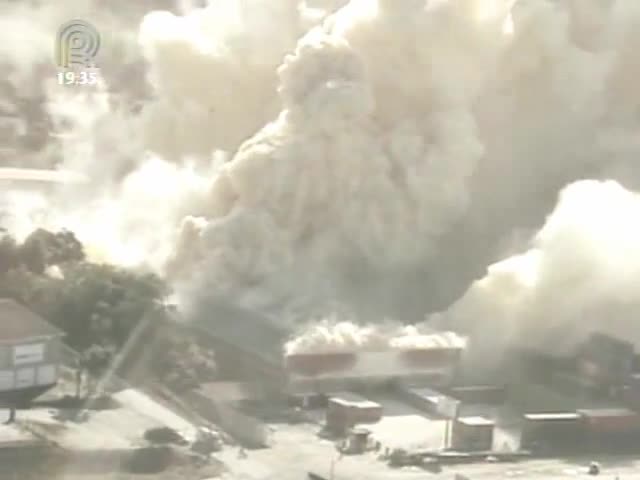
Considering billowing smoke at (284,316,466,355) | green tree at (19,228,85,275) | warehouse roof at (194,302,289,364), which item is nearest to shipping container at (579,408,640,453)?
billowing smoke at (284,316,466,355)

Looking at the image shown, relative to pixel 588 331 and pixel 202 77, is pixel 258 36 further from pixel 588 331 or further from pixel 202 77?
pixel 588 331

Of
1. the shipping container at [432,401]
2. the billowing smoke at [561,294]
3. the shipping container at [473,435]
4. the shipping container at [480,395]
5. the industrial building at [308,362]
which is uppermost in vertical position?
the billowing smoke at [561,294]

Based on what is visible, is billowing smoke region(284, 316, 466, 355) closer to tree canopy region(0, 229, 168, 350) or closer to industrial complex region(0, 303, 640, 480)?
industrial complex region(0, 303, 640, 480)

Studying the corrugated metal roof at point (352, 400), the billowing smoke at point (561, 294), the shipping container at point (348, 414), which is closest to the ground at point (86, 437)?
the shipping container at point (348, 414)

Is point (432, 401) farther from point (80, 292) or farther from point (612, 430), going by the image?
point (80, 292)

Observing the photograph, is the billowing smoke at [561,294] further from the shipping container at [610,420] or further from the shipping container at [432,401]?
the shipping container at [610,420]
